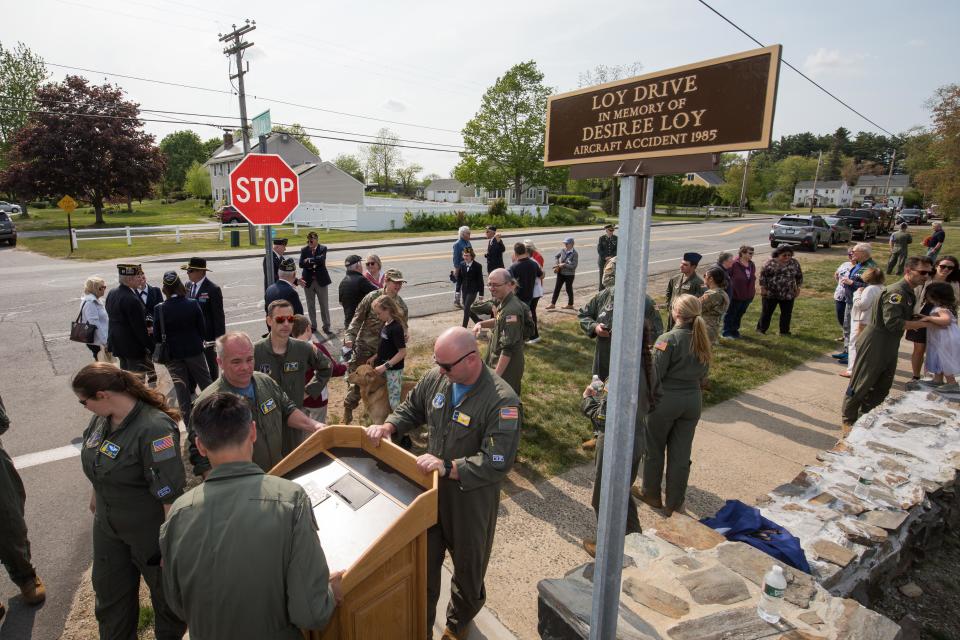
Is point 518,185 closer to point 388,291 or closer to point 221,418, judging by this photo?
point 388,291

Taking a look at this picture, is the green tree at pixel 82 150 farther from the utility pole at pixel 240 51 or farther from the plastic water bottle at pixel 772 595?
the plastic water bottle at pixel 772 595

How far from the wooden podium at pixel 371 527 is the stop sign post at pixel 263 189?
14.0 feet

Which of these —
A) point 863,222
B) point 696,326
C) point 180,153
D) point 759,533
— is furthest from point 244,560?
point 180,153

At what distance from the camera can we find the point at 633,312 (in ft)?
6.19

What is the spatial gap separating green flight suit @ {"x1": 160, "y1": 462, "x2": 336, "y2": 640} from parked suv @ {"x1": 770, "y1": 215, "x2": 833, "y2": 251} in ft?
87.3

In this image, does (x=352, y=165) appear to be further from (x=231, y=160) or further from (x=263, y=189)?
(x=263, y=189)

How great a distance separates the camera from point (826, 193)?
93.8 m

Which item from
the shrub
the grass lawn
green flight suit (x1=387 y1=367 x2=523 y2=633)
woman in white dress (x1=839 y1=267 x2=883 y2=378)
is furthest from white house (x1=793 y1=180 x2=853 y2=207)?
green flight suit (x1=387 y1=367 x2=523 y2=633)

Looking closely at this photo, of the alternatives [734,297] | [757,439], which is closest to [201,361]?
[757,439]

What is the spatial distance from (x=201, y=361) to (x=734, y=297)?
9.26 metres

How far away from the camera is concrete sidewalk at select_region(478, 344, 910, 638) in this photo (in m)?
3.85

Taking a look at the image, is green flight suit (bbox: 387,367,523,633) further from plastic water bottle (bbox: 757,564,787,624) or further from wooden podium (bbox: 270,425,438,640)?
plastic water bottle (bbox: 757,564,787,624)

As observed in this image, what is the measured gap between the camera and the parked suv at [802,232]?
23.3 m

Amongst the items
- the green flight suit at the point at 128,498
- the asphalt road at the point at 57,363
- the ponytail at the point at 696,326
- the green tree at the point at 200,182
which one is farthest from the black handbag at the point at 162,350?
the green tree at the point at 200,182
